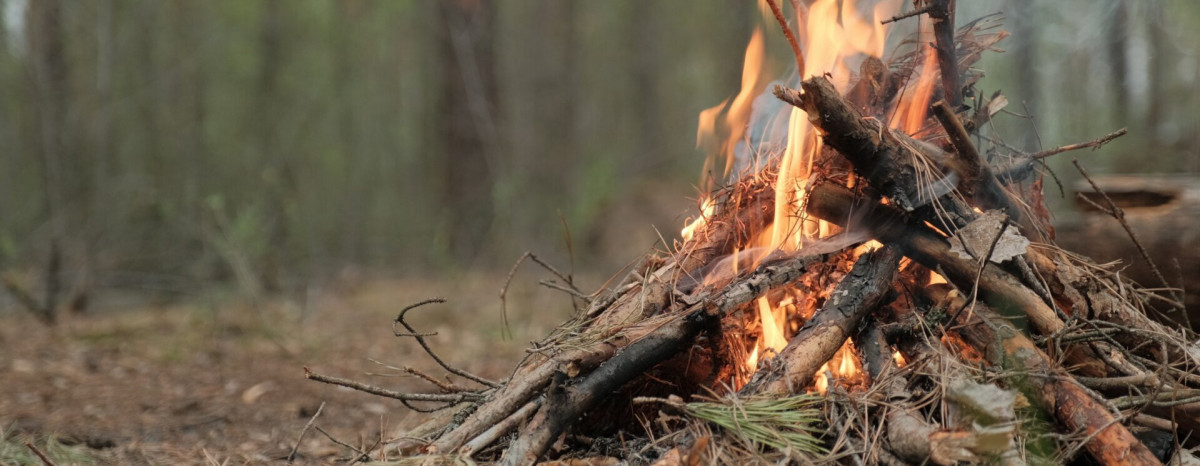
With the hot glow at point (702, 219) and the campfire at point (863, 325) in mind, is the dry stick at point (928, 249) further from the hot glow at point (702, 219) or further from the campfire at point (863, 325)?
the hot glow at point (702, 219)

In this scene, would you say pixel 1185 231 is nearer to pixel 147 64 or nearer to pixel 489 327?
pixel 489 327

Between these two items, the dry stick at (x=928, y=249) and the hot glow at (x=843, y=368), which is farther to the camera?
the hot glow at (x=843, y=368)

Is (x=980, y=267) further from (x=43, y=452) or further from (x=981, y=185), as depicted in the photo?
(x=43, y=452)

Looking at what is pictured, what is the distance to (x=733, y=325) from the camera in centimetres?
252

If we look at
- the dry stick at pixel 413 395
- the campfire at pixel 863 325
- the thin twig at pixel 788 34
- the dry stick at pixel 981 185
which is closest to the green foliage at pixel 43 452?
the dry stick at pixel 413 395

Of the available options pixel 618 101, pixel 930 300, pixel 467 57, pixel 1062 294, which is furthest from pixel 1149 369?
pixel 618 101

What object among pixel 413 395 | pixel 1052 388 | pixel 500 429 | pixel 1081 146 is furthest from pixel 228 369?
pixel 1081 146

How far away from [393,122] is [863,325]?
2190 cm

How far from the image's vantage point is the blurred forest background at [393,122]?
801cm

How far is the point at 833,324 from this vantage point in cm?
233

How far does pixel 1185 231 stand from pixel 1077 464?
100 inches

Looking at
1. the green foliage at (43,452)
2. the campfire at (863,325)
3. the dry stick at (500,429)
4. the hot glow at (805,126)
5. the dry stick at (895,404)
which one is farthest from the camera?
the green foliage at (43,452)

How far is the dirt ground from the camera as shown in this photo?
3.33m

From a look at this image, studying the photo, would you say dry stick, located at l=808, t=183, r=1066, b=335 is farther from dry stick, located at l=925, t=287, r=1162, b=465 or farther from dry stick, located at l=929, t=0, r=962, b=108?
dry stick, located at l=929, t=0, r=962, b=108
